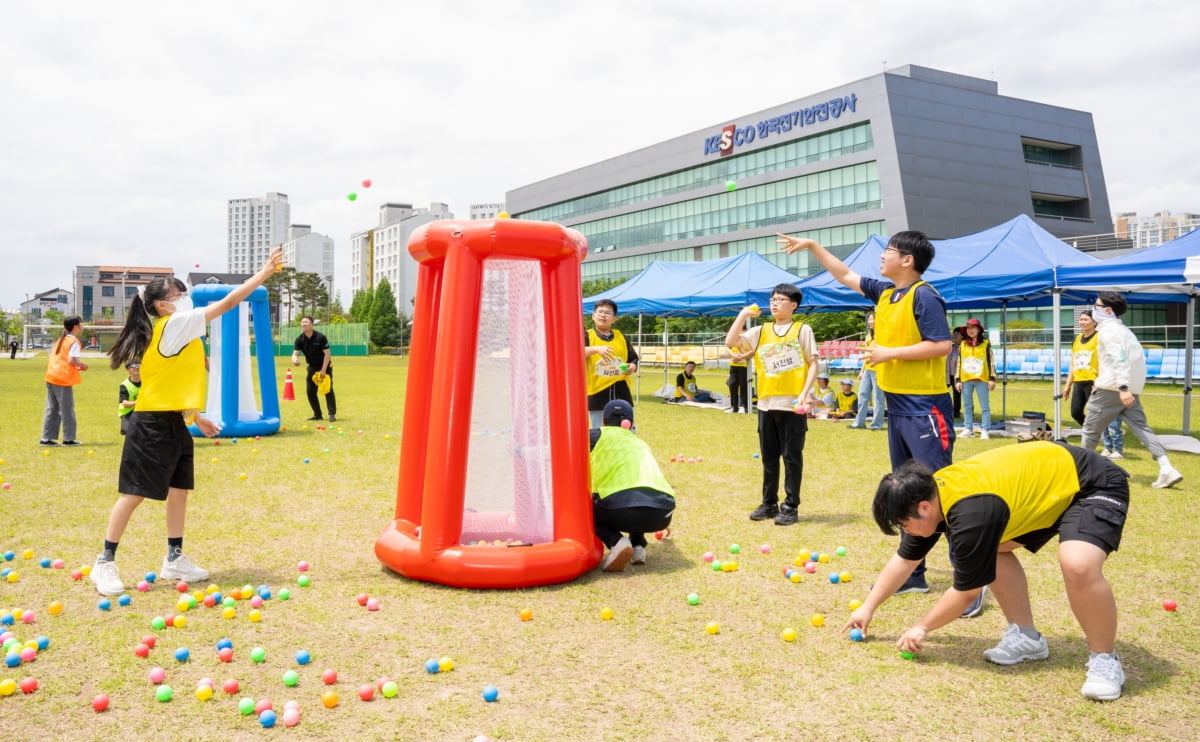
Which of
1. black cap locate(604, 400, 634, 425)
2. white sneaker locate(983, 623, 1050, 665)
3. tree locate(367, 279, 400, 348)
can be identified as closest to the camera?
white sneaker locate(983, 623, 1050, 665)

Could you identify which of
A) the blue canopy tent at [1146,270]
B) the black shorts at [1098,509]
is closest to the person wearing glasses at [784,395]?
the black shorts at [1098,509]

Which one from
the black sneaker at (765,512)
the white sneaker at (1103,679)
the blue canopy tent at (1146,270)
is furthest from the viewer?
the blue canopy tent at (1146,270)

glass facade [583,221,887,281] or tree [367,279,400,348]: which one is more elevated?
glass facade [583,221,887,281]

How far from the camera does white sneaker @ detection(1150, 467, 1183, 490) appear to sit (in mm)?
8766

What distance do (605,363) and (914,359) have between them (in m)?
3.74

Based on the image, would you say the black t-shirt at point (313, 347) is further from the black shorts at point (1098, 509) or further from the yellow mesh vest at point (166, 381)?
the black shorts at point (1098, 509)

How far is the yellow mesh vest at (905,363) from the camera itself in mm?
5156

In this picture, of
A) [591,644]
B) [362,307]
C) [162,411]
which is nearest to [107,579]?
[162,411]

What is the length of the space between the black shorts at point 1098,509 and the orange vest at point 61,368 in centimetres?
1220

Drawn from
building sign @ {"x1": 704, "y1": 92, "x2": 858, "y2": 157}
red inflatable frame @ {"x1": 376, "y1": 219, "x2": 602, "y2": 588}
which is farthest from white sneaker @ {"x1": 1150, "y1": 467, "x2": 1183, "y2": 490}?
building sign @ {"x1": 704, "y1": 92, "x2": 858, "y2": 157}

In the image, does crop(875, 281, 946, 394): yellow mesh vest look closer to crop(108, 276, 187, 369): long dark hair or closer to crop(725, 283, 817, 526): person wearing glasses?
crop(725, 283, 817, 526): person wearing glasses

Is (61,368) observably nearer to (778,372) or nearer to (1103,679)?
(778,372)

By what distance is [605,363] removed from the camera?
8.24 meters

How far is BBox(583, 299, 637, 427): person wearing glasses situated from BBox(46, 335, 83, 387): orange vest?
305 inches
